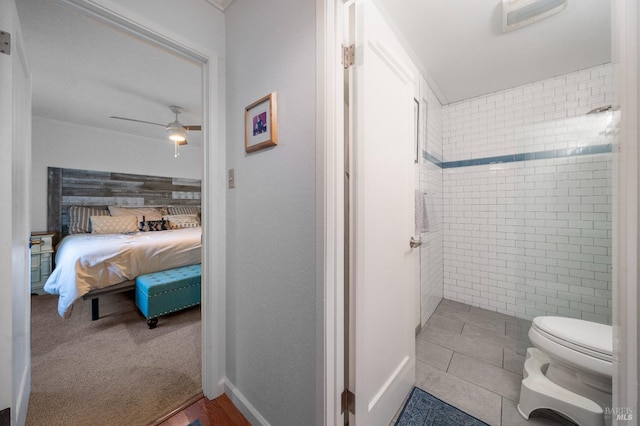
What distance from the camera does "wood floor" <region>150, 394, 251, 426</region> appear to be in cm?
128

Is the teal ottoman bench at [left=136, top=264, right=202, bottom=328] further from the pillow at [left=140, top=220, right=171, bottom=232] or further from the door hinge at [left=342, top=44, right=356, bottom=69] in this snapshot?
the door hinge at [left=342, top=44, right=356, bottom=69]

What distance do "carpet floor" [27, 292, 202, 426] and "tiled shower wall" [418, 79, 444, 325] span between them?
6.92ft

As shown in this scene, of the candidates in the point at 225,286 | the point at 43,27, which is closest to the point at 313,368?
the point at 225,286

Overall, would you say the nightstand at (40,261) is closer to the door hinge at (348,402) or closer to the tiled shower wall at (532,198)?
the door hinge at (348,402)

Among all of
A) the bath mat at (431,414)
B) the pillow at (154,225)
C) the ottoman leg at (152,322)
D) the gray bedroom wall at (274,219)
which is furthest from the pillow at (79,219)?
the bath mat at (431,414)

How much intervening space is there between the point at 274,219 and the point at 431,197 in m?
1.68

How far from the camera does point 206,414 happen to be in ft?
4.35

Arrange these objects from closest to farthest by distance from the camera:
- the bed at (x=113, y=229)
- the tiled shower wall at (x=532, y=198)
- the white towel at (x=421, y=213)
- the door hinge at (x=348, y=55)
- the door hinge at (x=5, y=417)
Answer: the door hinge at (x=5, y=417)
the door hinge at (x=348, y=55)
the tiled shower wall at (x=532, y=198)
the white towel at (x=421, y=213)
the bed at (x=113, y=229)

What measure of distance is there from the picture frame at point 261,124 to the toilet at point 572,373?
1.88m

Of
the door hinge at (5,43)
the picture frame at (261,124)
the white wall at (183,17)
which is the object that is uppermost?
the white wall at (183,17)

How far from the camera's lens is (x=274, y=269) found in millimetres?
1146

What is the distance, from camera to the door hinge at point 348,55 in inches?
39.1

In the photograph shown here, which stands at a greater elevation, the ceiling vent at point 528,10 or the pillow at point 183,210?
the ceiling vent at point 528,10

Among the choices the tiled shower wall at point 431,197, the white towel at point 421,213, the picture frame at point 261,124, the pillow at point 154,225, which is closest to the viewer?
the picture frame at point 261,124
